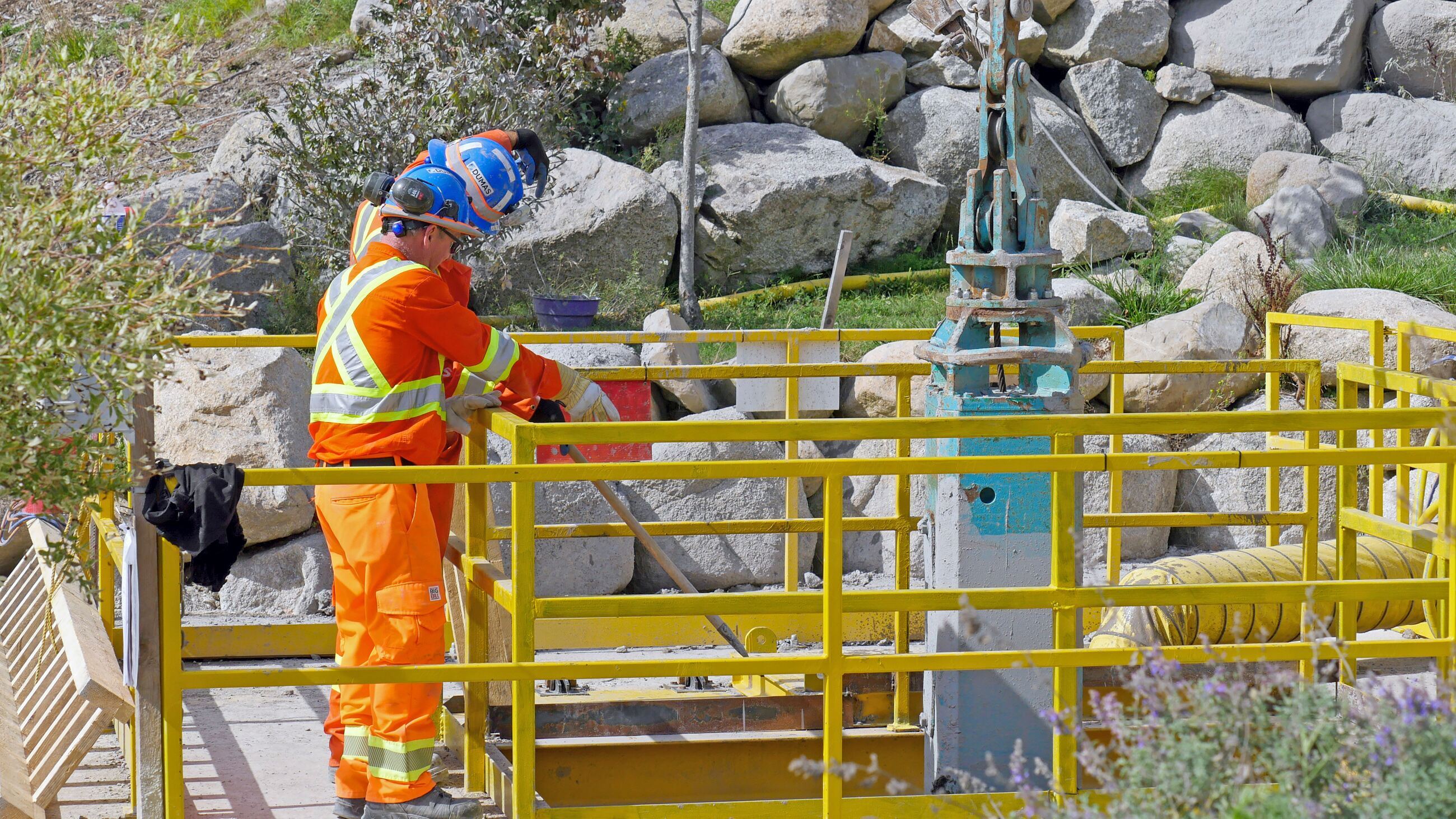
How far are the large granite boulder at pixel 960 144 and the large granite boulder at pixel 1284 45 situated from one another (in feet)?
4.94

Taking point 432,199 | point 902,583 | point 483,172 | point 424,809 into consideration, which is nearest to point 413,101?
point 483,172

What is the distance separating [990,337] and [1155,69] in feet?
32.3

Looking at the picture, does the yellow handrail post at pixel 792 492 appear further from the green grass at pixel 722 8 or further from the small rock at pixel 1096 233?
the green grass at pixel 722 8

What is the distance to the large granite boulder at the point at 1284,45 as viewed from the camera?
43.1ft

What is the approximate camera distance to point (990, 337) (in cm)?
474

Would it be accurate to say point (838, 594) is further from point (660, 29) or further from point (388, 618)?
point (660, 29)

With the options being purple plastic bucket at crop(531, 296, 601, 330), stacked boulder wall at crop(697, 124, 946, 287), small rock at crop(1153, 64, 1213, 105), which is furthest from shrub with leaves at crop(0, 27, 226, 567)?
small rock at crop(1153, 64, 1213, 105)

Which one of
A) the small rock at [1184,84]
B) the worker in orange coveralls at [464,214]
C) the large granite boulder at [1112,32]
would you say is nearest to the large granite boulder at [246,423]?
the worker in orange coveralls at [464,214]

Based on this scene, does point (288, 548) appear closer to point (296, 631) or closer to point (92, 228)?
point (296, 631)

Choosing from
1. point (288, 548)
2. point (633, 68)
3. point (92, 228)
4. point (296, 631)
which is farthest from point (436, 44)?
point (92, 228)

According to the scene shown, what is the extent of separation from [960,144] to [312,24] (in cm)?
642

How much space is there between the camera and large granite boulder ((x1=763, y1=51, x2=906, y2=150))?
41.3 feet

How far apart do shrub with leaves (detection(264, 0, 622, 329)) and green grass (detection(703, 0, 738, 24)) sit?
252 cm

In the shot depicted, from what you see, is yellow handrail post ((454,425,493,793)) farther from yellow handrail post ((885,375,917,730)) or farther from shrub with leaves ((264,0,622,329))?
shrub with leaves ((264,0,622,329))
